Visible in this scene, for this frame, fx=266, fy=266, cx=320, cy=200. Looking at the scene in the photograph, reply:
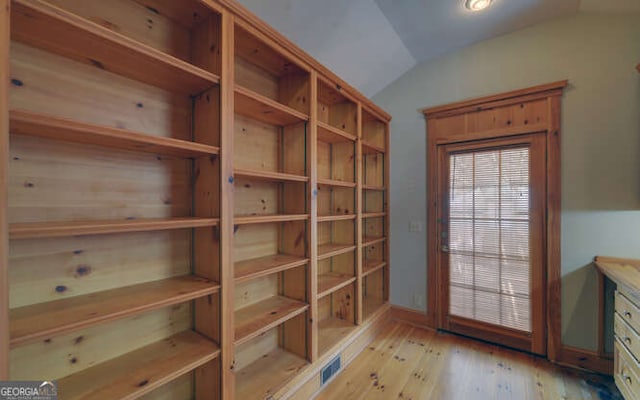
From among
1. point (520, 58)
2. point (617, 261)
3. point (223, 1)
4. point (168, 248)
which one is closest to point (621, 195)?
point (617, 261)

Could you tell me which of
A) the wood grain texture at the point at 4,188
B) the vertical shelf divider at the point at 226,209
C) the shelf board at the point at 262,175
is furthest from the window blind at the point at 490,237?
the wood grain texture at the point at 4,188

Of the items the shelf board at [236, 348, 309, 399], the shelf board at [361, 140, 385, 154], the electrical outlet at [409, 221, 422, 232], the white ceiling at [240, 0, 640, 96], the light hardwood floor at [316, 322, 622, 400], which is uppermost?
the white ceiling at [240, 0, 640, 96]

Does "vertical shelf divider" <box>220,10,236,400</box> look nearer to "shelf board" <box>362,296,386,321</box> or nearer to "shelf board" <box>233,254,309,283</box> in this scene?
"shelf board" <box>233,254,309,283</box>

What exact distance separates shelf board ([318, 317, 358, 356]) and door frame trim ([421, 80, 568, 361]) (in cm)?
103

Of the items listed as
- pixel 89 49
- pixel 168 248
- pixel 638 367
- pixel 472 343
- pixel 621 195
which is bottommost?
pixel 472 343

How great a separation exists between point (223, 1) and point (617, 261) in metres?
3.16

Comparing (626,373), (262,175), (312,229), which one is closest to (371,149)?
(312,229)

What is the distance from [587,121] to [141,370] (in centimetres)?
336

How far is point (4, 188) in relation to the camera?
2.55 ft

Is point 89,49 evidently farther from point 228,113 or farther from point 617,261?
point 617,261

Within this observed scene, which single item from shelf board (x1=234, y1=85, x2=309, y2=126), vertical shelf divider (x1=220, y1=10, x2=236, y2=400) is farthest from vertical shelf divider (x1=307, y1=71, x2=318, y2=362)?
vertical shelf divider (x1=220, y1=10, x2=236, y2=400)

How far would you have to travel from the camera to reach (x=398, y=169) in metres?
2.97

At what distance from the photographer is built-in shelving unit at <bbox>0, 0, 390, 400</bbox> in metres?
0.95

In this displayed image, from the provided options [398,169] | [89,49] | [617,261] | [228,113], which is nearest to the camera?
[89,49]
